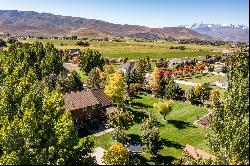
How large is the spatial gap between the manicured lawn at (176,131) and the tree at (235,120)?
24.8 meters

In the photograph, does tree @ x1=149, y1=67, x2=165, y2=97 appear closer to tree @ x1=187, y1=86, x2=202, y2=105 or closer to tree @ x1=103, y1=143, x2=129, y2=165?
tree @ x1=187, y1=86, x2=202, y2=105

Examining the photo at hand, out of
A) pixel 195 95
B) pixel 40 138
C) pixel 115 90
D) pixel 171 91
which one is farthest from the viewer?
→ pixel 171 91

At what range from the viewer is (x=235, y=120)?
2708 cm

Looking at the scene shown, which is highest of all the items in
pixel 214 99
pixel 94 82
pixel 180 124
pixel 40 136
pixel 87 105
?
pixel 214 99

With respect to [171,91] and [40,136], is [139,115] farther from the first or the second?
[40,136]

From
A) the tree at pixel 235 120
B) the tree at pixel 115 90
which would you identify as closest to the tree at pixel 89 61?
the tree at pixel 115 90

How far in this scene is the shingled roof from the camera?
6633cm

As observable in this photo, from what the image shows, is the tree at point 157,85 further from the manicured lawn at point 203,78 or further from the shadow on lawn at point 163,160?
the shadow on lawn at point 163,160

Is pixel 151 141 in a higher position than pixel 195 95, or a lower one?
lower

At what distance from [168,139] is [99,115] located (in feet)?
52.3

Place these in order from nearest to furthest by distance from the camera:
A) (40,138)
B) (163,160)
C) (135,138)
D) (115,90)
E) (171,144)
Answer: (40,138) → (163,160) → (171,144) → (135,138) → (115,90)

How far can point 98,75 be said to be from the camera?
94.6m

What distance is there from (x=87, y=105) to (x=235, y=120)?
4319 centimetres

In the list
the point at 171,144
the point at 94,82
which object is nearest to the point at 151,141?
the point at 171,144
